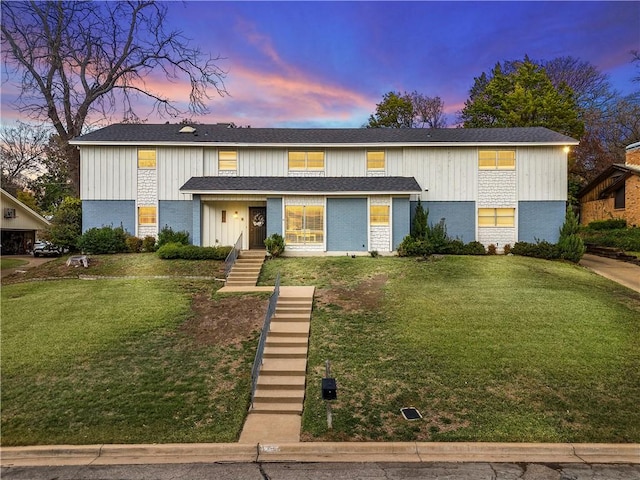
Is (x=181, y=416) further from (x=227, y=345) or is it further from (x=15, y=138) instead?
(x=15, y=138)

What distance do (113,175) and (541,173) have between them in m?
23.8

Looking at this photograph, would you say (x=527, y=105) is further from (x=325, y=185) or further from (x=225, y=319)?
(x=225, y=319)

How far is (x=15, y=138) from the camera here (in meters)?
40.5

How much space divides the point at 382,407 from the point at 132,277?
12961mm

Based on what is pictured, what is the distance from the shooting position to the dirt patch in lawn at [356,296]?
12117 mm

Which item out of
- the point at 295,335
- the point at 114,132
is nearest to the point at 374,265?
the point at 295,335

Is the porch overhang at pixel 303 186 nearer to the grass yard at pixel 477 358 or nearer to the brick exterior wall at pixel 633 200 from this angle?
the grass yard at pixel 477 358

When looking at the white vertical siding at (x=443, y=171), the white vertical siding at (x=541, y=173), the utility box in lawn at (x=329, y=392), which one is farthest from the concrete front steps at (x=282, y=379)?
the white vertical siding at (x=541, y=173)

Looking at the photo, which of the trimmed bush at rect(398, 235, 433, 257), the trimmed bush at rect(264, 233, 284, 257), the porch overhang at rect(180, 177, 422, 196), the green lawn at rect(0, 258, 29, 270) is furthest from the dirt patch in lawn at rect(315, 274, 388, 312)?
the green lawn at rect(0, 258, 29, 270)

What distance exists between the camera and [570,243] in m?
18.8

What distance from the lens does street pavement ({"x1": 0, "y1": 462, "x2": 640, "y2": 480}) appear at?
212 inches

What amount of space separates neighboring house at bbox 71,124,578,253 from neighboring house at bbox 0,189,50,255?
472 inches

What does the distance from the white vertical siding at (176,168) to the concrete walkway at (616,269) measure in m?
20.9

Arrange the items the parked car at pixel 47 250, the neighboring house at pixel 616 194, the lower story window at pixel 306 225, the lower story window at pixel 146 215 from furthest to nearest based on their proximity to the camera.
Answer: the neighboring house at pixel 616 194
the parked car at pixel 47 250
the lower story window at pixel 146 215
the lower story window at pixel 306 225
